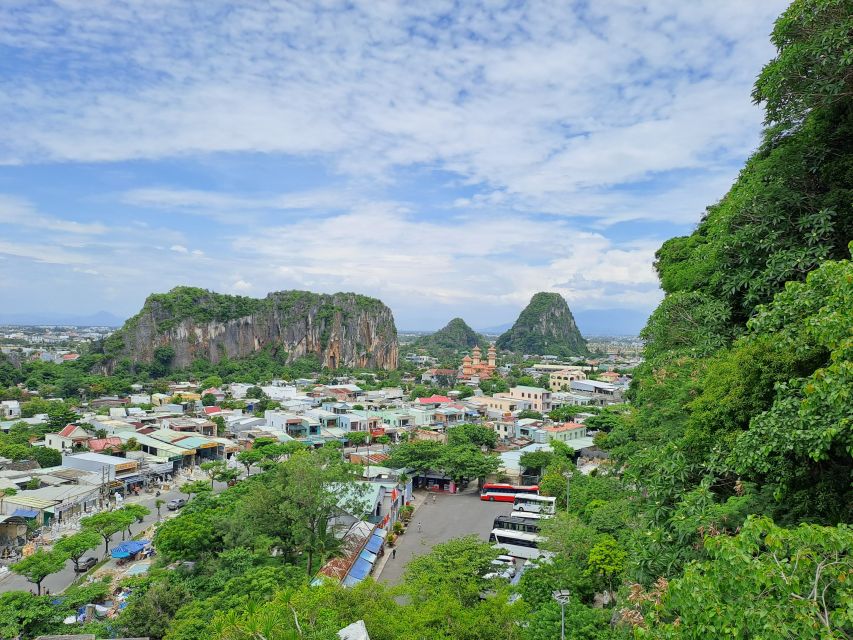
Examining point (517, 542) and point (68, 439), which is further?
point (68, 439)

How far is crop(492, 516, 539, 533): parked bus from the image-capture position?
647 inches

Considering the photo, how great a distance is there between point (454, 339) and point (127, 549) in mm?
122561

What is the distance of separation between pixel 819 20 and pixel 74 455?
31.5 m

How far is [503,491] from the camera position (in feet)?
74.8

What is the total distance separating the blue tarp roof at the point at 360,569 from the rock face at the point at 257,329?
59481 millimetres

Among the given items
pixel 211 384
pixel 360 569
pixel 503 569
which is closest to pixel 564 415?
pixel 503 569

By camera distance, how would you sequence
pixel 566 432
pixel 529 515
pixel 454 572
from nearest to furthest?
pixel 454 572 → pixel 529 515 → pixel 566 432

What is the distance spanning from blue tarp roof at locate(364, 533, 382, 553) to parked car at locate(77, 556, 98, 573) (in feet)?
28.5

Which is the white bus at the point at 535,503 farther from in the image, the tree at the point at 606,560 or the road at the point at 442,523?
the tree at the point at 606,560

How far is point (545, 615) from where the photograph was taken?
8.70 m

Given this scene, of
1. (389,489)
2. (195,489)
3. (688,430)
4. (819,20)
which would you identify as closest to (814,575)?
(688,430)

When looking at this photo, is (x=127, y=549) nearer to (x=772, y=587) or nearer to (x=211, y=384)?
(x=772, y=587)

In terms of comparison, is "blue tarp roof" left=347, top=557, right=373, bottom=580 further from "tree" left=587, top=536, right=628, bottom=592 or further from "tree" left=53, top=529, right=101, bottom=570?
"tree" left=53, top=529, right=101, bottom=570

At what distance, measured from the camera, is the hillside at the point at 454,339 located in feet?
442
